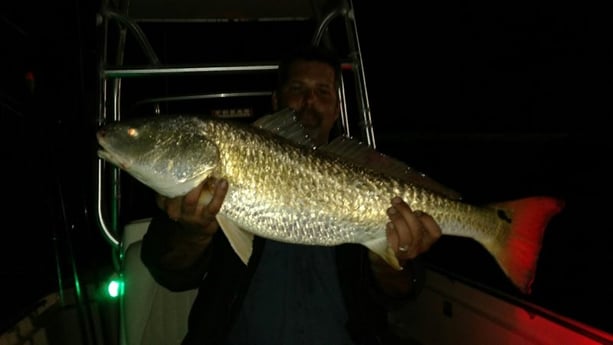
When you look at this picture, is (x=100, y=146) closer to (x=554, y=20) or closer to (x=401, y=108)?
(x=401, y=108)

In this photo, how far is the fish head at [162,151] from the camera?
1.79m

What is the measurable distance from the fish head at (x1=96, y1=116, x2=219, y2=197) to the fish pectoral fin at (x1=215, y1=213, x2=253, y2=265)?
0.20 metres

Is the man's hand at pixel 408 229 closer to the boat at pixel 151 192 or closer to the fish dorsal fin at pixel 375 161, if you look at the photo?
the fish dorsal fin at pixel 375 161

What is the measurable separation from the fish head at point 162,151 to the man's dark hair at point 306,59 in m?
1.07

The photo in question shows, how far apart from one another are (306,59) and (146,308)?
1767 millimetres

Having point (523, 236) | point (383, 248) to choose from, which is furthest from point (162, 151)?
point (523, 236)

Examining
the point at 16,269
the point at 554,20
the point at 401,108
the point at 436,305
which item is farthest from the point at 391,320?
the point at 554,20

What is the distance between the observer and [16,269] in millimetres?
11422

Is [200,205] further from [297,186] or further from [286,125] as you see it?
[286,125]

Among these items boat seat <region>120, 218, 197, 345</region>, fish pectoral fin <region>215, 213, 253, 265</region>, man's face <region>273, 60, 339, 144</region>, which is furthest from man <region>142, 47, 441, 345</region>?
man's face <region>273, 60, 339, 144</region>

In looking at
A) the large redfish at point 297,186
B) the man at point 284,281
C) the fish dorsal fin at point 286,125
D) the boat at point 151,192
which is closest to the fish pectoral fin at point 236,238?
the large redfish at point 297,186

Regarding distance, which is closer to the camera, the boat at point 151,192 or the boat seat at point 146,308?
the boat seat at point 146,308

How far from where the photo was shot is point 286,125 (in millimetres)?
1996

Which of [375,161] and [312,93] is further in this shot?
[312,93]
